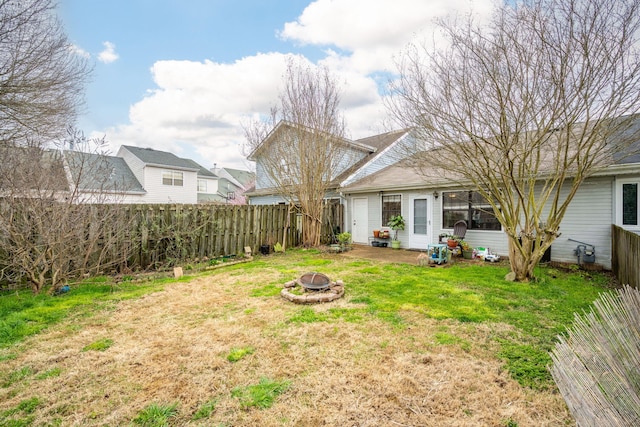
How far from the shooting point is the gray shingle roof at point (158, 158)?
19.4 metres

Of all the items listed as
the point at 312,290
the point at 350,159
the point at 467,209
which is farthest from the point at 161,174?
the point at 467,209

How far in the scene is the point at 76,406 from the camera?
2.26 m

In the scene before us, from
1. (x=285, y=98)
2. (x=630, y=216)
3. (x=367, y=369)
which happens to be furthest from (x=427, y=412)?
(x=285, y=98)

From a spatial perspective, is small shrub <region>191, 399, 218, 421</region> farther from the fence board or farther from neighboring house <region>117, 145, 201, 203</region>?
neighboring house <region>117, 145, 201, 203</region>

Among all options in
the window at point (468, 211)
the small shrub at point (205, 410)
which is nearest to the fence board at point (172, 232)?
the small shrub at point (205, 410)

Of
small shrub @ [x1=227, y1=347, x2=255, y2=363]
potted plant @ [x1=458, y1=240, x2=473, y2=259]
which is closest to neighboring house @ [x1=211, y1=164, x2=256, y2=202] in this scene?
potted plant @ [x1=458, y1=240, x2=473, y2=259]

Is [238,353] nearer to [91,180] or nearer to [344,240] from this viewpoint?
[91,180]

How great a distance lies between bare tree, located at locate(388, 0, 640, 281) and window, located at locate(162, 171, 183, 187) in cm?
1821

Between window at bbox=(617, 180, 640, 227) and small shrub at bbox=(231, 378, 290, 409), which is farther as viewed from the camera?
window at bbox=(617, 180, 640, 227)

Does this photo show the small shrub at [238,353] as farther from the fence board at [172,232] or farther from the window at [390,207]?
the window at [390,207]

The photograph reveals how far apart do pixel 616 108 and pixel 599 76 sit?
25.0 inches

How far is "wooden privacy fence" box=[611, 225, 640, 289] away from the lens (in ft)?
14.2

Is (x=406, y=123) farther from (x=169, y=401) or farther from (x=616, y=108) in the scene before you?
(x=169, y=401)

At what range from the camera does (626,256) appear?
509 cm
